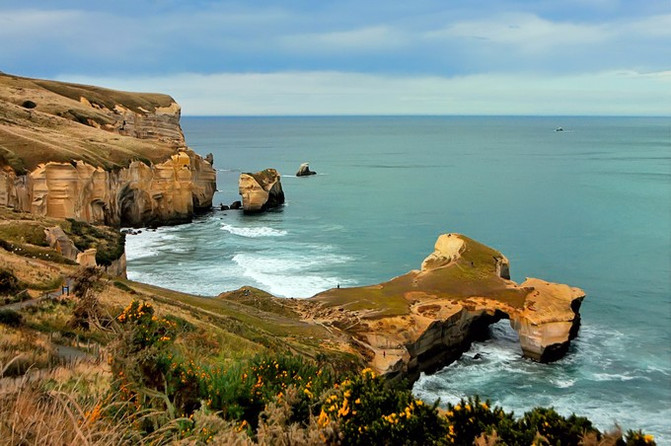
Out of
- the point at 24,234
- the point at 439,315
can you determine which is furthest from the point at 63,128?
the point at 439,315

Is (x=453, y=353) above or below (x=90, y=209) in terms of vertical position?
below

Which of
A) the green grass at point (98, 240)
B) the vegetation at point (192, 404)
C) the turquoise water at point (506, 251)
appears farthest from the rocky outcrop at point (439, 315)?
the vegetation at point (192, 404)

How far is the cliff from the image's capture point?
185ft

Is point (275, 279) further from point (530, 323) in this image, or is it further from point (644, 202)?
point (644, 202)

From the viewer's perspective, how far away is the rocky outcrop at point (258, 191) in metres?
92.2

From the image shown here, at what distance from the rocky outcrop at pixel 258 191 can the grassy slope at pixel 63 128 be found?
13288 millimetres

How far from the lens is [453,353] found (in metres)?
39.1

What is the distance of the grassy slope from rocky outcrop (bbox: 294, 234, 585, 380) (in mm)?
35339

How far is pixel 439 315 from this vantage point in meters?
37.8

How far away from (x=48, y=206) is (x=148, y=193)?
21.3 m

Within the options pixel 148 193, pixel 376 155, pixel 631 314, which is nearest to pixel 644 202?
pixel 631 314

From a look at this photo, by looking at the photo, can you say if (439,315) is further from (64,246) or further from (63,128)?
(63,128)

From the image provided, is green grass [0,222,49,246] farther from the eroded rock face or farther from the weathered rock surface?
the eroded rock face

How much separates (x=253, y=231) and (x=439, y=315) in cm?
4461
